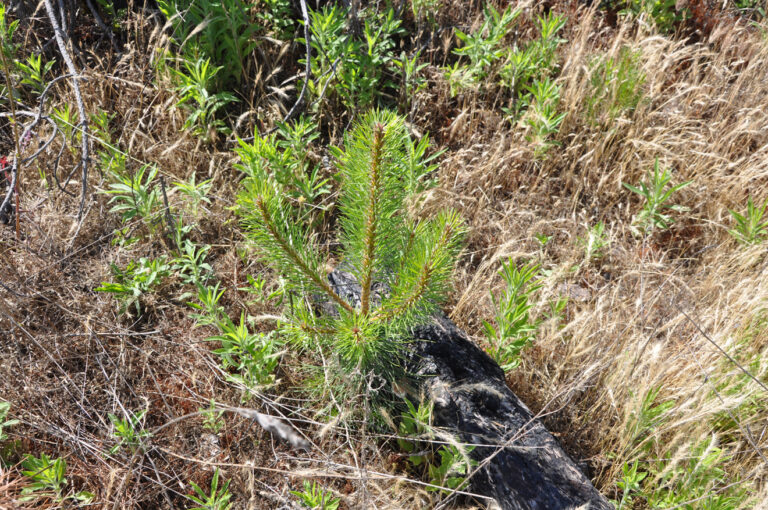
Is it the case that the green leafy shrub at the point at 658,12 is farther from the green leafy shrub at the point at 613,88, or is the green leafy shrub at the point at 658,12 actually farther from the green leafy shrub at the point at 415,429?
the green leafy shrub at the point at 415,429

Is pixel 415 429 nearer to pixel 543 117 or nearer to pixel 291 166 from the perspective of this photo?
pixel 291 166

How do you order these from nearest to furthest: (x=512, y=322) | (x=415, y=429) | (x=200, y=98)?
1. (x=415, y=429)
2. (x=512, y=322)
3. (x=200, y=98)

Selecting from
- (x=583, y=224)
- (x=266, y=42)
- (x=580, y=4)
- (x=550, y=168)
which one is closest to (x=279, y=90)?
(x=266, y=42)

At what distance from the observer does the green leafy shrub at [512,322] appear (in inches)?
104

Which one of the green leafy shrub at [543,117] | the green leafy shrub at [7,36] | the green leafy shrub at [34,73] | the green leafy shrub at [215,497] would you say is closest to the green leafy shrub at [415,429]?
the green leafy shrub at [215,497]

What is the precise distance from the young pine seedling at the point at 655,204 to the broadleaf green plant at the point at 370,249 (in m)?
1.91

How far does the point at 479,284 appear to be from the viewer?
322 cm

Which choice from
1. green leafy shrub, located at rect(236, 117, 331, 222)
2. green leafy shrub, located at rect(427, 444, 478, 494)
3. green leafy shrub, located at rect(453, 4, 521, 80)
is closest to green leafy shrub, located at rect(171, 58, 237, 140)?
green leafy shrub, located at rect(236, 117, 331, 222)

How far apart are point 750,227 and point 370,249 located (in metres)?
2.56

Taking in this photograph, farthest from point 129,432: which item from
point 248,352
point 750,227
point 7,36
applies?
point 750,227

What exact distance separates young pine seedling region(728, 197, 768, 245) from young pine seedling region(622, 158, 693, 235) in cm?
32

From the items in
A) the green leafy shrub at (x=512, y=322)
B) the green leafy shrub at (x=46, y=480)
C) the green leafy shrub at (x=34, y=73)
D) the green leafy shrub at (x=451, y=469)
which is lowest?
the green leafy shrub at (x=46, y=480)

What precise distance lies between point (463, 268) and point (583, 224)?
36.8 inches

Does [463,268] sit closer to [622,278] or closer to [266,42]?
[622,278]
